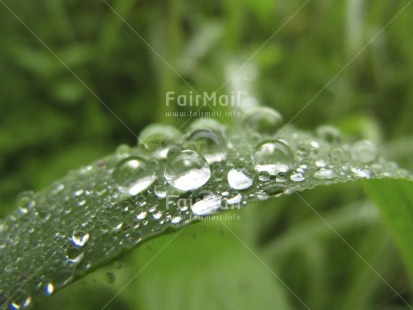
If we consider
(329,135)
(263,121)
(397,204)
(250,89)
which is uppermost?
(250,89)

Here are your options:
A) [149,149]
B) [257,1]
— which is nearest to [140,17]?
[257,1]

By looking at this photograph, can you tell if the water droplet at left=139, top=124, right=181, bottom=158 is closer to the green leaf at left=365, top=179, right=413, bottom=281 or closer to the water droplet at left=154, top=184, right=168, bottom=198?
the water droplet at left=154, top=184, right=168, bottom=198

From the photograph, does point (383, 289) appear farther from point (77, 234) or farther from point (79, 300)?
point (77, 234)

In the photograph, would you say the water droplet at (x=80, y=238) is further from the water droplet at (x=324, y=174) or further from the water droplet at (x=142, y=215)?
the water droplet at (x=324, y=174)

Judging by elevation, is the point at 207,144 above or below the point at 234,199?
above

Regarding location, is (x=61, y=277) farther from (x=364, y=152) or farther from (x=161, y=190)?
(x=364, y=152)

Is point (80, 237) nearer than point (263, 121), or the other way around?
point (80, 237)

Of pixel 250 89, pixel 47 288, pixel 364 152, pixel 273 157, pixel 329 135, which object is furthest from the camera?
pixel 250 89

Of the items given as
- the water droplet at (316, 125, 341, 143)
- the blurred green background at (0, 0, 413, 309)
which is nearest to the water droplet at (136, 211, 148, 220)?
the water droplet at (316, 125, 341, 143)

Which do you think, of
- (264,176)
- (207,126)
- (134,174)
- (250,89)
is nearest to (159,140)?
(207,126)
